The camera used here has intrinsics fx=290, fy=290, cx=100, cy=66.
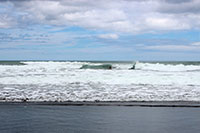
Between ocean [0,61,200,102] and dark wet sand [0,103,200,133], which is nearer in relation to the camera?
dark wet sand [0,103,200,133]

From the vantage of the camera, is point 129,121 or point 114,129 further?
point 129,121

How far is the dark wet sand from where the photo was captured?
606 cm

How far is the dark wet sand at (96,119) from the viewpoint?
19.9 feet

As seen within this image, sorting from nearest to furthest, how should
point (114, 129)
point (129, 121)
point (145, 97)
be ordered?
point (114, 129), point (129, 121), point (145, 97)

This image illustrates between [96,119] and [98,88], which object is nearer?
[96,119]

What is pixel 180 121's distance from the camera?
6.84m

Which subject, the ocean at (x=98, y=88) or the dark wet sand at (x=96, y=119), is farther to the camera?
the ocean at (x=98, y=88)

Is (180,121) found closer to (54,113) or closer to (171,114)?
(171,114)

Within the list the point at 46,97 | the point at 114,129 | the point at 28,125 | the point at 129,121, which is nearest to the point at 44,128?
the point at 28,125

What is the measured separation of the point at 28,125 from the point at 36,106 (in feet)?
8.53

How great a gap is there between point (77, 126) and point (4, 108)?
3.25 m

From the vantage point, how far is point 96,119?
708cm

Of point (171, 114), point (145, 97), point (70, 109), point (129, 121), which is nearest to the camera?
point (129, 121)

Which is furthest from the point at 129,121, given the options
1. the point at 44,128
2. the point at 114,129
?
the point at 44,128
